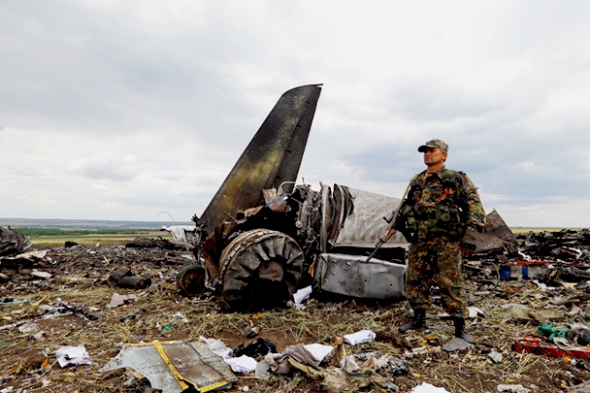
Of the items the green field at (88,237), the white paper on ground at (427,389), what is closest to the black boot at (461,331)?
the white paper on ground at (427,389)

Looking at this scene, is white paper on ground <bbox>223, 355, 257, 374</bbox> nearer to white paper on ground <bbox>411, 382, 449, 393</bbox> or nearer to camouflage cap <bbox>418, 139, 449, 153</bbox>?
white paper on ground <bbox>411, 382, 449, 393</bbox>

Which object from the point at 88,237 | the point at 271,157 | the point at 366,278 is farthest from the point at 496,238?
the point at 88,237

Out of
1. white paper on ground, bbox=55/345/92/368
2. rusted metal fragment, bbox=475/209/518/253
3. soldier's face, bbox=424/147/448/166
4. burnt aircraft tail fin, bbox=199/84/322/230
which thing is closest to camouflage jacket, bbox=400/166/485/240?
soldier's face, bbox=424/147/448/166

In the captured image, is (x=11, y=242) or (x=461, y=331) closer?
(x=461, y=331)

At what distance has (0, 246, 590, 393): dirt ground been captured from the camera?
111 inches

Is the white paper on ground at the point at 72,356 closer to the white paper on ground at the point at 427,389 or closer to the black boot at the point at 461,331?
the white paper on ground at the point at 427,389

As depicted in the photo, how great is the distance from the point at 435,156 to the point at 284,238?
2.13 meters

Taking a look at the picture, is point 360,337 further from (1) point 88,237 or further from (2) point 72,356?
(1) point 88,237

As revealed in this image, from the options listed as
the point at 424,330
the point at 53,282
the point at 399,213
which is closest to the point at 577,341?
the point at 424,330

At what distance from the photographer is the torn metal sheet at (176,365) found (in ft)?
8.68

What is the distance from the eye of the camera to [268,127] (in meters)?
8.25

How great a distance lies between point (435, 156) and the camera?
3.92 meters

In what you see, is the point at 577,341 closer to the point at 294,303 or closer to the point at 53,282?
the point at 294,303

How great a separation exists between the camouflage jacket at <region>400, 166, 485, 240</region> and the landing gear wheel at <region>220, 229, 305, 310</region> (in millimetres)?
1624
